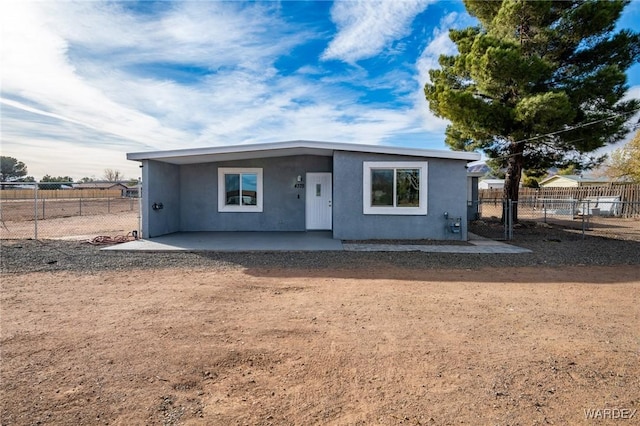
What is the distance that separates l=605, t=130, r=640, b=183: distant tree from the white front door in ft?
73.9

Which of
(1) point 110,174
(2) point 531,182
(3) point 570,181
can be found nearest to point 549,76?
(2) point 531,182

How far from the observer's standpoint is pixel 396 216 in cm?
992

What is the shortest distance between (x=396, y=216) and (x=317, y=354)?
7.22 meters

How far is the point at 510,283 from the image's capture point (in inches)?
231

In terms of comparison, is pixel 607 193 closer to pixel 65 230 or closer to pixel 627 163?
pixel 627 163

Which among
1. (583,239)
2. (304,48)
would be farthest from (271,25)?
(583,239)

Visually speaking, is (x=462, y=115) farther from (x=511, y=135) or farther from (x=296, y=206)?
(x=296, y=206)

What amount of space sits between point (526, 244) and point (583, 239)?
94.7 inches

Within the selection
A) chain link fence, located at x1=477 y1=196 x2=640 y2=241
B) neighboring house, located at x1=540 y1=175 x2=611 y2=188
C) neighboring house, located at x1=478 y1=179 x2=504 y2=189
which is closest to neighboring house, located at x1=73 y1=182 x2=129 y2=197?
chain link fence, located at x1=477 y1=196 x2=640 y2=241

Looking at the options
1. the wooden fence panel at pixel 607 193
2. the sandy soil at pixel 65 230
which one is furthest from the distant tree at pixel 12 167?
the wooden fence panel at pixel 607 193

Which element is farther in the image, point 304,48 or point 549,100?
point 304,48

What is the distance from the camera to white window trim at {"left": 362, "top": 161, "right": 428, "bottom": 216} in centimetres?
970

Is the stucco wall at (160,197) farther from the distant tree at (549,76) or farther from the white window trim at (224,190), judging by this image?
the distant tree at (549,76)

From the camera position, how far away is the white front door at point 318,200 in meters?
11.8
